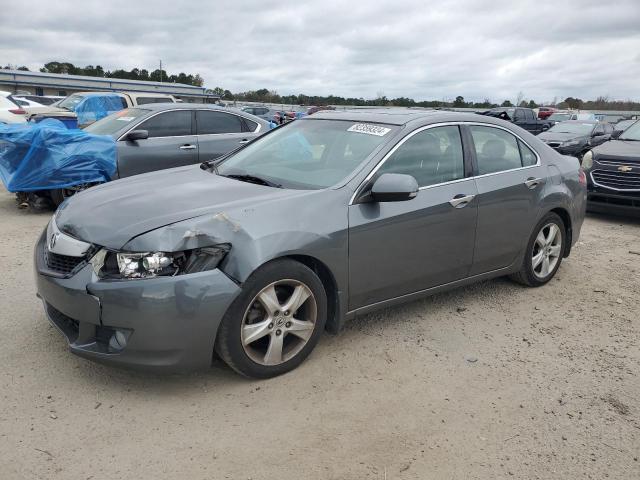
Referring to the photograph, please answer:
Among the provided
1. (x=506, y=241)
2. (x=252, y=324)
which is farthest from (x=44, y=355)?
(x=506, y=241)

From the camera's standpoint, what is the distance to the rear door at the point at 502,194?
14.3 feet

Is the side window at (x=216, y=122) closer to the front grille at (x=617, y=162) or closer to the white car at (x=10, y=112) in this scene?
the front grille at (x=617, y=162)

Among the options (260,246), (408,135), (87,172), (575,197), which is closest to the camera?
(260,246)

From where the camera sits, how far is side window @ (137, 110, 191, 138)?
26.9 ft

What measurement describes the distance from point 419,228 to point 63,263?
231 cm

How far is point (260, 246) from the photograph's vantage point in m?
3.12

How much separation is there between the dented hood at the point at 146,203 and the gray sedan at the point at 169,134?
13.6 feet

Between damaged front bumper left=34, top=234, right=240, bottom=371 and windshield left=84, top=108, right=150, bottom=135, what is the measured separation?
5757 millimetres

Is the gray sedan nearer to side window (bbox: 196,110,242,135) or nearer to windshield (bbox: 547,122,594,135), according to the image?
side window (bbox: 196,110,242,135)

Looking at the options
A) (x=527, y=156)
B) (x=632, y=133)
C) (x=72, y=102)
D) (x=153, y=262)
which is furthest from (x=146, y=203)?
(x=72, y=102)

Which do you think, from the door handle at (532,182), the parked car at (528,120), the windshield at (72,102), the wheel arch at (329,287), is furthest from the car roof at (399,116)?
the parked car at (528,120)

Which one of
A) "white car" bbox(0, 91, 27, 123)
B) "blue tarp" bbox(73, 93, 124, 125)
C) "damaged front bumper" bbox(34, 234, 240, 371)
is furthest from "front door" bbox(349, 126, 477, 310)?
"blue tarp" bbox(73, 93, 124, 125)

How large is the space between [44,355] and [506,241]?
11.7 feet

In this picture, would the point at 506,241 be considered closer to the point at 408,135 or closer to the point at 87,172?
the point at 408,135
